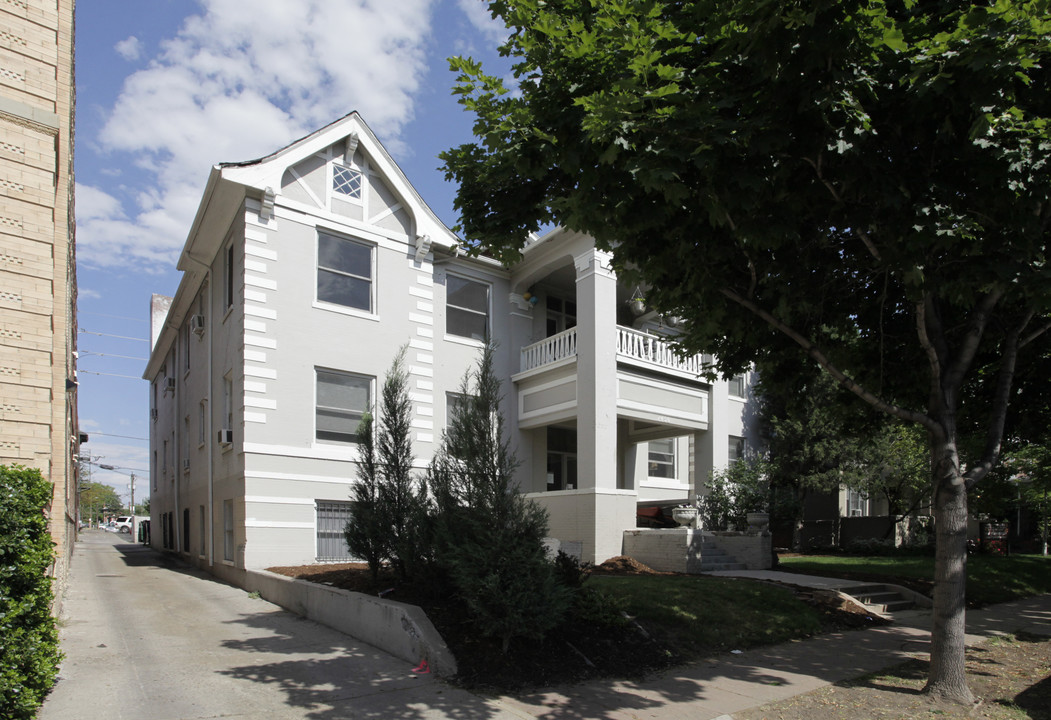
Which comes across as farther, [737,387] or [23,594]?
[737,387]

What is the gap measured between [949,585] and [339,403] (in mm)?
12143

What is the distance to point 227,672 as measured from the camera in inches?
299

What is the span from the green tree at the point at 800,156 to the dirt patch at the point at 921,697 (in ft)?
1.24

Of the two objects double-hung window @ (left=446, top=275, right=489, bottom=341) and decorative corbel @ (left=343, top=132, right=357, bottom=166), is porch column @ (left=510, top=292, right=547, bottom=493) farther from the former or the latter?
decorative corbel @ (left=343, top=132, right=357, bottom=166)

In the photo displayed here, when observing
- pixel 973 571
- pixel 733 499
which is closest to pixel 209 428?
pixel 733 499

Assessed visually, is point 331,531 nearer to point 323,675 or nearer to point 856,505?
point 323,675

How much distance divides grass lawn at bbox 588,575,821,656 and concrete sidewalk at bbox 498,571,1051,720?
28 cm

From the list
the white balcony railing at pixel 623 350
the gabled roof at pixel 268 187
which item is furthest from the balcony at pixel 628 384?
the gabled roof at pixel 268 187

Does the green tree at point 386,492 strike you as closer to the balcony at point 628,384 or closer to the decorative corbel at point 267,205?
the decorative corbel at point 267,205

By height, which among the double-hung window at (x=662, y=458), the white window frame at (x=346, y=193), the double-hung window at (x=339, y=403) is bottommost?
the double-hung window at (x=662, y=458)

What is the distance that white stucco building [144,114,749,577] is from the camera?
14852 mm

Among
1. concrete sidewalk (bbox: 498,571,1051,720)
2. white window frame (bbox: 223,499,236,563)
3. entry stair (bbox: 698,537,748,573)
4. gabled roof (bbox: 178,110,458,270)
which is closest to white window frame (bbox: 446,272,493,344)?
gabled roof (bbox: 178,110,458,270)

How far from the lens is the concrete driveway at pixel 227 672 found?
21.0ft

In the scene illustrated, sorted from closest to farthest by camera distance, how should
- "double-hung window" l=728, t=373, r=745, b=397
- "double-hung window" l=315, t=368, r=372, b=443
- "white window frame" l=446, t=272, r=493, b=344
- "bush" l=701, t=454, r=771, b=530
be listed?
1. "double-hung window" l=315, t=368, r=372, b=443
2. "bush" l=701, t=454, r=771, b=530
3. "white window frame" l=446, t=272, r=493, b=344
4. "double-hung window" l=728, t=373, r=745, b=397
